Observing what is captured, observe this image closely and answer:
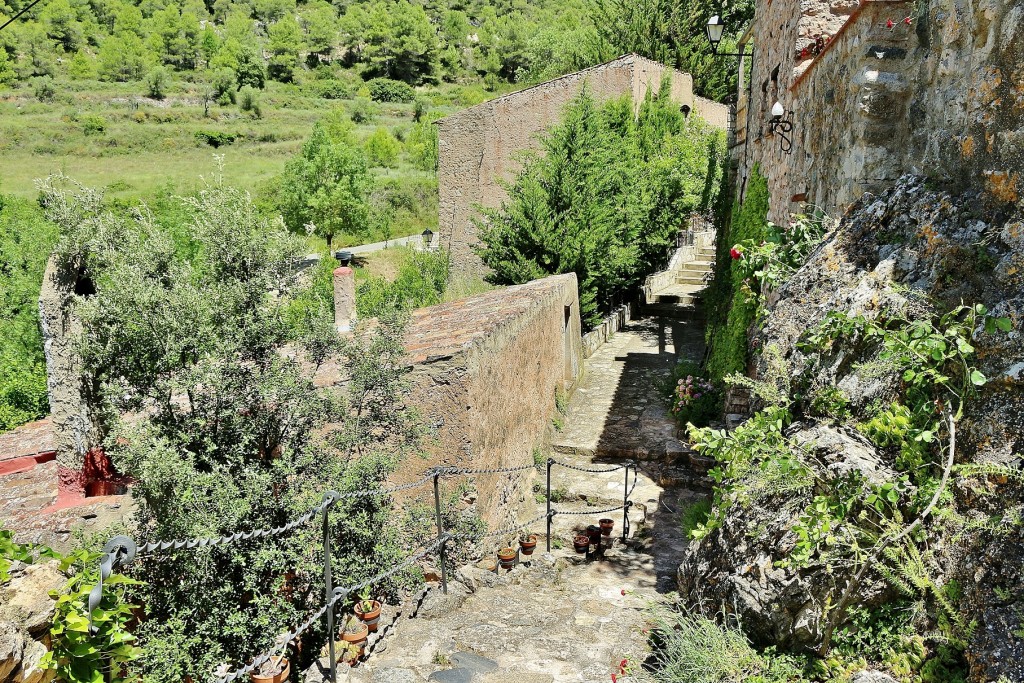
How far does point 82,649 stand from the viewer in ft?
8.66

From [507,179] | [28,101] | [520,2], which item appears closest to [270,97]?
[28,101]

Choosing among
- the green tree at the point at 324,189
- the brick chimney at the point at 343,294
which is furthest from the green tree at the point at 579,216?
the green tree at the point at 324,189

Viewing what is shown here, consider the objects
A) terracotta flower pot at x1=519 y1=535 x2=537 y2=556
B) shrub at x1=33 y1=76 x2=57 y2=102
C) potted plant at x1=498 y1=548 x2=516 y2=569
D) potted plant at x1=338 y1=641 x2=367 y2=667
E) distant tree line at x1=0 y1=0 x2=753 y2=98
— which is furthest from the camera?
distant tree line at x1=0 y1=0 x2=753 y2=98

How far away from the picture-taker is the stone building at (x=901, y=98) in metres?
3.94

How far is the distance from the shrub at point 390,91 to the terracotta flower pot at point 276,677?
7943 centimetres

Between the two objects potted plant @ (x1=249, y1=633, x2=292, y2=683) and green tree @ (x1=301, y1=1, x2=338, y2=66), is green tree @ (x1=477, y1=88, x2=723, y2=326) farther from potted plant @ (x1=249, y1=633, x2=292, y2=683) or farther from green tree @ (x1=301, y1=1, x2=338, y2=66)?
green tree @ (x1=301, y1=1, x2=338, y2=66)

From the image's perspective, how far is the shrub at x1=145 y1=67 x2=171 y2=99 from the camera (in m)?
67.6

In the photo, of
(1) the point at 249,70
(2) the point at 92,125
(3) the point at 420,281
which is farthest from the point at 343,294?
→ (1) the point at 249,70

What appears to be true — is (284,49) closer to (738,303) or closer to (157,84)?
(157,84)

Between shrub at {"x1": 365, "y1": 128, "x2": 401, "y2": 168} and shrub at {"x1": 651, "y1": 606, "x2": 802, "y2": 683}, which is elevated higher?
shrub at {"x1": 365, "y1": 128, "x2": 401, "y2": 168}

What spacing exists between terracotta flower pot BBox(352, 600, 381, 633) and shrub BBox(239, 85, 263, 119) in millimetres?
67532

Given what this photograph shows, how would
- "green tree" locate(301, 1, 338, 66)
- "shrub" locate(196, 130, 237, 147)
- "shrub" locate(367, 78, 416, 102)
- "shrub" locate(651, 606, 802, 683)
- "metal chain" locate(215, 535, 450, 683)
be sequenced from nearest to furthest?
"shrub" locate(651, 606, 802, 683) → "metal chain" locate(215, 535, 450, 683) → "shrub" locate(196, 130, 237, 147) → "shrub" locate(367, 78, 416, 102) → "green tree" locate(301, 1, 338, 66)

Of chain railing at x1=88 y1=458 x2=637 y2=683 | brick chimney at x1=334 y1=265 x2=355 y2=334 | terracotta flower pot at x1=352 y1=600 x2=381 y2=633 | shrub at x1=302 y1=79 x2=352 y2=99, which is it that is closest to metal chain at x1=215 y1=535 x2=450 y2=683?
chain railing at x1=88 y1=458 x2=637 y2=683

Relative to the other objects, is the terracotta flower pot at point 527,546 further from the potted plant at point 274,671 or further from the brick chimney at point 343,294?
the brick chimney at point 343,294
